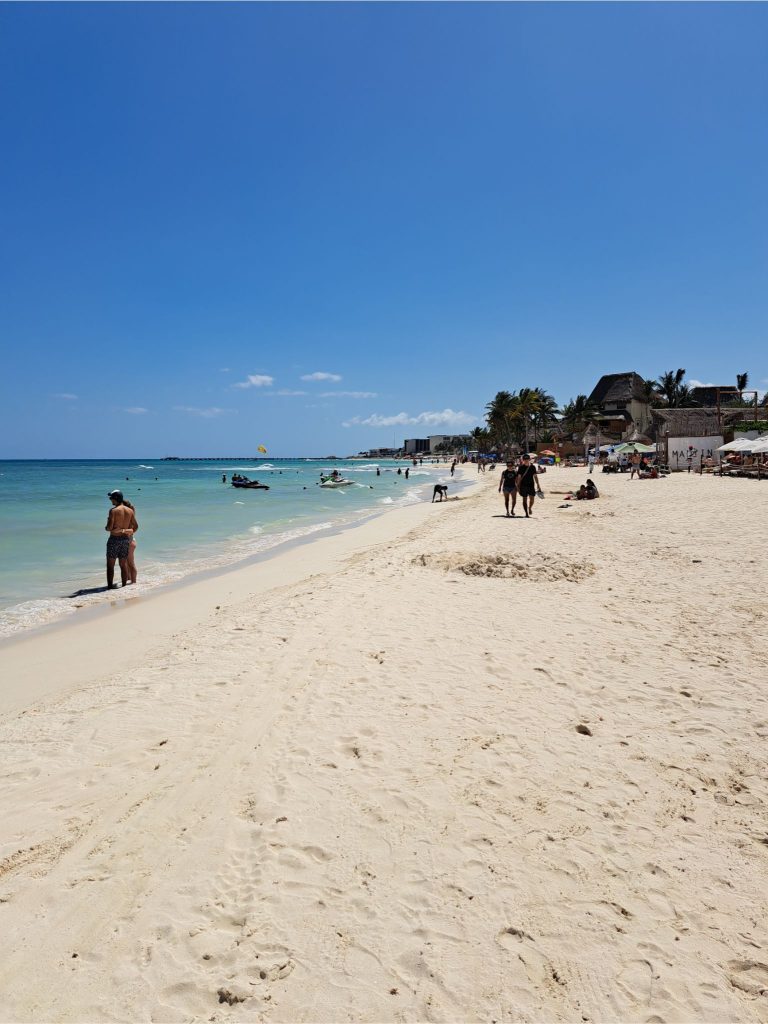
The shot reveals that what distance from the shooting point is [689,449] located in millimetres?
37625

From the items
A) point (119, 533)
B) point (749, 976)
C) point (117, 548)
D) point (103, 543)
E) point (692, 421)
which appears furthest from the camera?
point (692, 421)

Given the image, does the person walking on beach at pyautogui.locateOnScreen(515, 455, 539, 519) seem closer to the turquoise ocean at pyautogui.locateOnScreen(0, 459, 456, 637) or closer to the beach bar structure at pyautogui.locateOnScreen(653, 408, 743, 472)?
the turquoise ocean at pyautogui.locateOnScreen(0, 459, 456, 637)

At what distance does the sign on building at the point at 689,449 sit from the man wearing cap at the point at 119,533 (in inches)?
1496

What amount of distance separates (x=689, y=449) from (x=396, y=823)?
41.5m

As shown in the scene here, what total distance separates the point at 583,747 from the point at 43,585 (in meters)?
11.3

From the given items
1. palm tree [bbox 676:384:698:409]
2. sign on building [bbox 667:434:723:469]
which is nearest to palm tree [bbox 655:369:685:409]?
palm tree [bbox 676:384:698:409]

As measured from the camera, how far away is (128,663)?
610 centimetres

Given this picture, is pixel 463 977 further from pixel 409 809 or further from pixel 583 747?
pixel 583 747

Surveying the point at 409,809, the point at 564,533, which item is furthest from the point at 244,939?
the point at 564,533

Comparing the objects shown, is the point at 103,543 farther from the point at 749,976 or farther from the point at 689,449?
the point at 689,449

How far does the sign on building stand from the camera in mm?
37719

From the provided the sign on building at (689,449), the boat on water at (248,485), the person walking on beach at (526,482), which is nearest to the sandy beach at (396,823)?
the person walking on beach at (526,482)

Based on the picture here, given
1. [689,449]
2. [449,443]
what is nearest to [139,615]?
[689,449]

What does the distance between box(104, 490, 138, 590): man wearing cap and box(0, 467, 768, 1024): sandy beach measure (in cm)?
399
